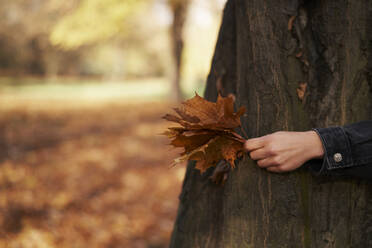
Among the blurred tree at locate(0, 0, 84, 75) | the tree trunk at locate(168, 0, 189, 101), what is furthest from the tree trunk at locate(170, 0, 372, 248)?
the blurred tree at locate(0, 0, 84, 75)

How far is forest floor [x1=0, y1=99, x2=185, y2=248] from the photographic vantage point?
352 centimetres

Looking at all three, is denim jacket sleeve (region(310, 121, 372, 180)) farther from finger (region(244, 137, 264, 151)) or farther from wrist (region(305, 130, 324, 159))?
finger (region(244, 137, 264, 151))

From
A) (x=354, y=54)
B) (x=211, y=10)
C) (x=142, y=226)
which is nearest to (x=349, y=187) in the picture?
(x=354, y=54)

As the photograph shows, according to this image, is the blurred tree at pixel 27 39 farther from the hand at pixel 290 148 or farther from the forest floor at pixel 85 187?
the hand at pixel 290 148

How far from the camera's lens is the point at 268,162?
1071 millimetres

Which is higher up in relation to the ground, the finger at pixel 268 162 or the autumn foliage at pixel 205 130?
the autumn foliage at pixel 205 130

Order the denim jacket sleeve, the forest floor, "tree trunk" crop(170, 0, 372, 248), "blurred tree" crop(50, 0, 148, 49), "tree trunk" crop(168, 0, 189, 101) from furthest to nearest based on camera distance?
1. "tree trunk" crop(168, 0, 189, 101)
2. "blurred tree" crop(50, 0, 148, 49)
3. the forest floor
4. "tree trunk" crop(170, 0, 372, 248)
5. the denim jacket sleeve

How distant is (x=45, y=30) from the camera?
71.9 ft

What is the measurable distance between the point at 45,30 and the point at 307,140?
80.3 ft

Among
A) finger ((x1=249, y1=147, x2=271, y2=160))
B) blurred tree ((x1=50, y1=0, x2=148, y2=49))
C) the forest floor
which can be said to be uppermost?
blurred tree ((x1=50, y1=0, x2=148, y2=49))

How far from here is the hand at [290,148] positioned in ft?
3.39

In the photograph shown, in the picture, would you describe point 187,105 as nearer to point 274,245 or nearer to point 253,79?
point 253,79

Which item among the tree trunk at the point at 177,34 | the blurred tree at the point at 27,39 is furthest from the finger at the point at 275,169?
the blurred tree at the point at 27,39

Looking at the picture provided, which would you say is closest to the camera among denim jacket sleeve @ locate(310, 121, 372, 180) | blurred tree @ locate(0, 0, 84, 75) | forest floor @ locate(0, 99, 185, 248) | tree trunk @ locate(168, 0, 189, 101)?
denim jacket sleeve @ locate(310, 121, 372, 180)
